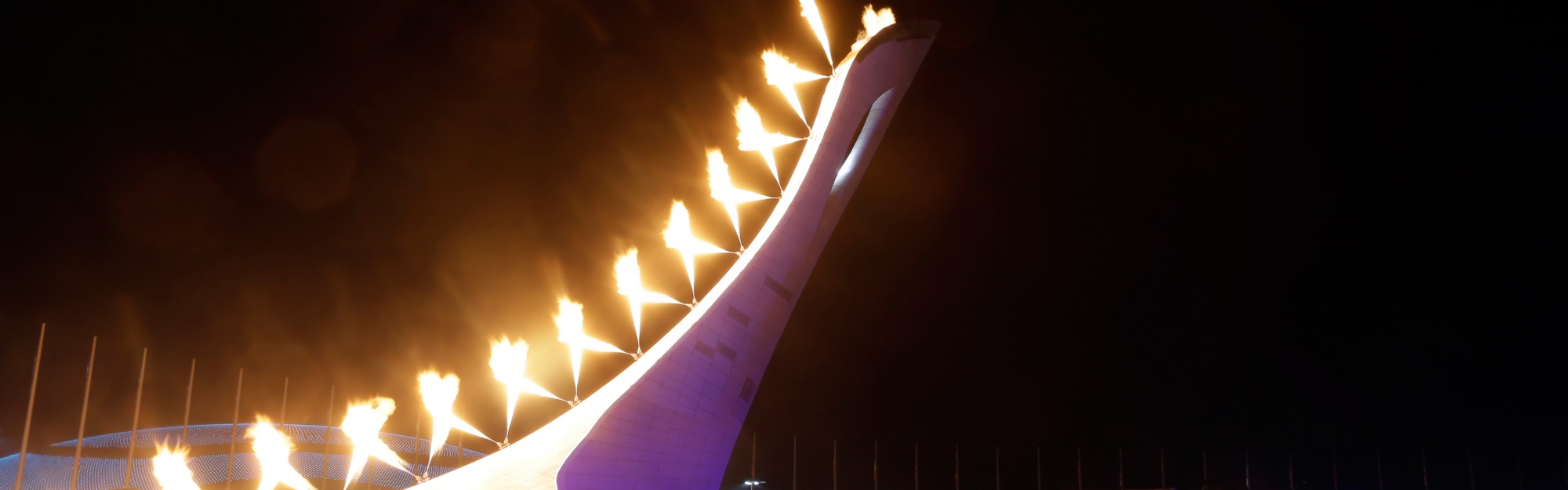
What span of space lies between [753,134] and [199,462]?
3563 centimetres

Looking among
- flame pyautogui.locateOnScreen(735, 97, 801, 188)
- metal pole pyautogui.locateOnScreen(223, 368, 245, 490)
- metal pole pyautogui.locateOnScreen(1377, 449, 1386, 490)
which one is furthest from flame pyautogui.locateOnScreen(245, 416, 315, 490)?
metal pole pyautogui.locateOnScreen(1377, 449, 1386, 490)

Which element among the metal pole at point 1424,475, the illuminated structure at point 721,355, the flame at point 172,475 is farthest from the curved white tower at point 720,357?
the metal pole at point 1424,475

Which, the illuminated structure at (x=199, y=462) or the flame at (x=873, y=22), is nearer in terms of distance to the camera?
the flame at (x=873, y=22)

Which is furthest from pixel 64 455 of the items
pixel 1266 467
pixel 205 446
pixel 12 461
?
pixel 1266 467

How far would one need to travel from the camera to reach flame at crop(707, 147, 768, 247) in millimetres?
23359

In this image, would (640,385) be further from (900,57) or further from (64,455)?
(64,455)

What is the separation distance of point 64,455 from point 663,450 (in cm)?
3859

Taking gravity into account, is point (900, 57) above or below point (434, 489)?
above

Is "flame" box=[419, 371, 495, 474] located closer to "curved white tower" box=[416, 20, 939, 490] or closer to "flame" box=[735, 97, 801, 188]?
"curved white tower" box=[416, 20, 939, 490]

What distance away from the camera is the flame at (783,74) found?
2308 centimetres

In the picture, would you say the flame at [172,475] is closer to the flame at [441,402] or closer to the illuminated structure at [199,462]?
the illuminated structure at [199,462]

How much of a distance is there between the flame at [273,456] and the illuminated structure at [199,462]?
1.26 m

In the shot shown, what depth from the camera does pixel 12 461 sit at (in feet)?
148

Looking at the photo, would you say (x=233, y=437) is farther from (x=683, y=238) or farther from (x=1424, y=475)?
(x=1424, y=475)
